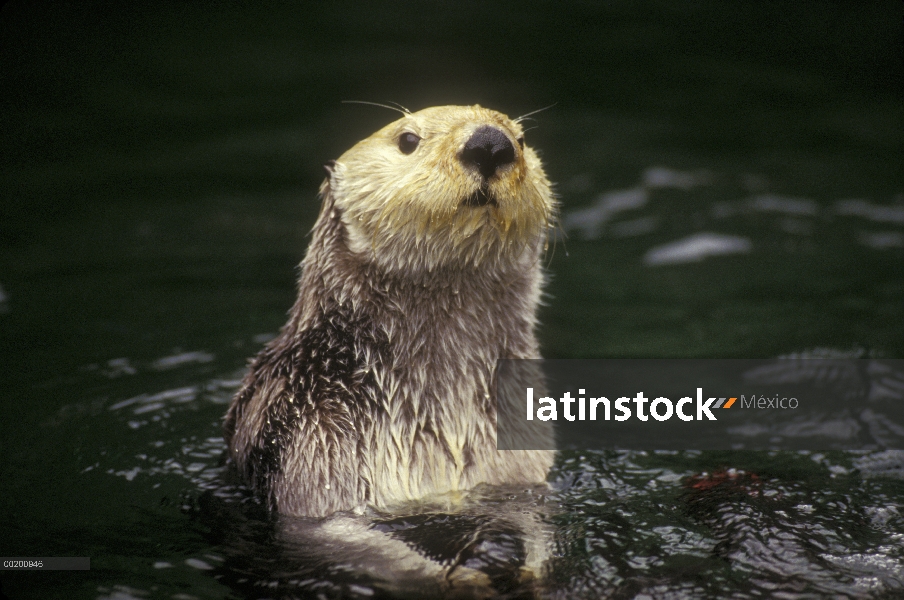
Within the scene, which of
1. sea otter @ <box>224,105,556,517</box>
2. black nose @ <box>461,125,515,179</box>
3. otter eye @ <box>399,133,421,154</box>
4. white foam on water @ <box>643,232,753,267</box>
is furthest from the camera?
white foam on water @ <box>643,232,753,267</box>

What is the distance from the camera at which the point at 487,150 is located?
3.16m

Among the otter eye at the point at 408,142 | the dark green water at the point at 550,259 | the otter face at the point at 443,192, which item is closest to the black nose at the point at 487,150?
the otter face at the point at 443,192

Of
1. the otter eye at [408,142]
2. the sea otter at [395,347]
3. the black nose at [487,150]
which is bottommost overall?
the sea otter at [395,347]

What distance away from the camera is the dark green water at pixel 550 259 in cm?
354

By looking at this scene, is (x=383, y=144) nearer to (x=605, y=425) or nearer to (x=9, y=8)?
(x=605, y=425)

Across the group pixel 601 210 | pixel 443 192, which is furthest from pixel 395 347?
pixel 601 210

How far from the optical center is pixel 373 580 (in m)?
3.23

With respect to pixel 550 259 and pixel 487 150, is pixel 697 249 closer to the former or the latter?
pixel 550 259

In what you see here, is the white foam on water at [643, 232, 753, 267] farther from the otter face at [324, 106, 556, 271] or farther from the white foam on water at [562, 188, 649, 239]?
the otter face at [324, 106, 556, 271]

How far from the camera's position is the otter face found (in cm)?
321

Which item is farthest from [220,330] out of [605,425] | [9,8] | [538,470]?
[9,8]

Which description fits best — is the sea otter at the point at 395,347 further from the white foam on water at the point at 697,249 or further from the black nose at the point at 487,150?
the white foam on water at the point at 697,249

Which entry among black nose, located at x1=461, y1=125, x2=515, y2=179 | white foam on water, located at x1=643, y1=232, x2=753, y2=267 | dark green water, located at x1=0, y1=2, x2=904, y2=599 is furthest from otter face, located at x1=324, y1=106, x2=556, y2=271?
white foam on water, located at x1=643, y1=232, x2=753, y2=267

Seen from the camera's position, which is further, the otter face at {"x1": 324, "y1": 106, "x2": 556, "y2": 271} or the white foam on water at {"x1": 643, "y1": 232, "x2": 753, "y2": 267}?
the white foam on water at {"x1": 643, "y1": 232, "x2": 753, "y2": 267}
